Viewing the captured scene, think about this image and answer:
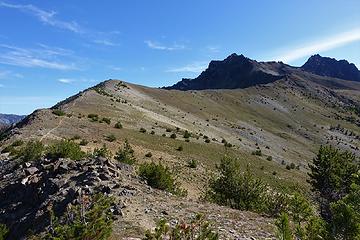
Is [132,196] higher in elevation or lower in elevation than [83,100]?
lower

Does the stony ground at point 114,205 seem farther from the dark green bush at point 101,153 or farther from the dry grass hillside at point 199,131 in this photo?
the dark green bush at point 101,153

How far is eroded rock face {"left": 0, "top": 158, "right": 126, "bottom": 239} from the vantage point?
20891mm

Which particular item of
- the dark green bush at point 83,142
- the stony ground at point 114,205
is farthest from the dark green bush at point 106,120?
the stony ground at point 114,205

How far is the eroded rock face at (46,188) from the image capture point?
2089cm

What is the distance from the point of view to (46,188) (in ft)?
78.5

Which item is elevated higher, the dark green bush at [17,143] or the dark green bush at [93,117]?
the dark green bush at [93,117]

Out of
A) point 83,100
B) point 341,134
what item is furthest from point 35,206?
point 341,134

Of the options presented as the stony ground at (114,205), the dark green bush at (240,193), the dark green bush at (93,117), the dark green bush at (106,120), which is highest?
the dark green bush at (93,117)

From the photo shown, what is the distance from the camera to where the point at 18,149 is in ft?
129

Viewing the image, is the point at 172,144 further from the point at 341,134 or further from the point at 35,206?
the point at 341,134

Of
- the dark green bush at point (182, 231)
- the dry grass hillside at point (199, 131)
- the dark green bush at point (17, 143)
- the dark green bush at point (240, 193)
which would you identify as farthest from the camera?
the dark green bush at point (17, 143)

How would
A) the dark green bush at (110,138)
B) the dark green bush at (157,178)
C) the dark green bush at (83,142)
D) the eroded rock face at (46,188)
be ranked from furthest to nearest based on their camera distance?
the dark green bush at (110,138), the dark green bush at (83,142), the dark green bush at (157,178), the eroded rock face at (46,188)

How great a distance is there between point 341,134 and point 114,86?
238ft

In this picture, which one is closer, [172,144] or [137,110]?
[172,144]
